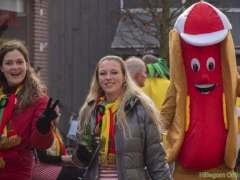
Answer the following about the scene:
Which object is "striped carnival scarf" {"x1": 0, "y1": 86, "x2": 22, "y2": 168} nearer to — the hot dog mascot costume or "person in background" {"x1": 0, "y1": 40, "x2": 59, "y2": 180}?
"person in background" {"x1": 0, "y1": 40, "x2": 59, "y2": 180}

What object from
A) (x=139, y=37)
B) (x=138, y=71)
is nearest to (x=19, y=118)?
(x=138, y=71)

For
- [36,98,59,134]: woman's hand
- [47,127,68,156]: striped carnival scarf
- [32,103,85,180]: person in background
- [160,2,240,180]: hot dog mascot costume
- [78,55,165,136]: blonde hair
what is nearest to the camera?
[36,98,59,134]: woman's hand

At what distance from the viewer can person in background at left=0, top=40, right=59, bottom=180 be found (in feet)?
15.9

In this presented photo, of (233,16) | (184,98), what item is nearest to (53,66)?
(233,16)

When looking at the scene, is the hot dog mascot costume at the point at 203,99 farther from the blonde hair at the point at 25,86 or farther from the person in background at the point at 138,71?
the blonde hair at the point at 25,86

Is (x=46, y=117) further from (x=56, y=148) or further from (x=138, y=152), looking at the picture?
(x=56, y=148)

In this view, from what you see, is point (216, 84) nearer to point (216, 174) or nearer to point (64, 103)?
point (216, 174)

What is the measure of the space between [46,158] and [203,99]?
194 centimetres

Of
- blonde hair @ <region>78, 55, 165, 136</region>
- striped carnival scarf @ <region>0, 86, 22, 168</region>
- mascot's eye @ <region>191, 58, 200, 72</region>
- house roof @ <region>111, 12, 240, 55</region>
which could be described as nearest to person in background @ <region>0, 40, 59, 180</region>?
striped carnival scarf @ <region>0, 86, 22, 168</region>

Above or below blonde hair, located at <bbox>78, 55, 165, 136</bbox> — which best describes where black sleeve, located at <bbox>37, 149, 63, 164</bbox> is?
below

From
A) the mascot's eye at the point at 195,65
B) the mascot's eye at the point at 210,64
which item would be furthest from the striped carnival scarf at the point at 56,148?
the mascot's eye at the point at 210,64

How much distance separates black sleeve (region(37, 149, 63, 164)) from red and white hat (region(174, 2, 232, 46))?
2.00 meters

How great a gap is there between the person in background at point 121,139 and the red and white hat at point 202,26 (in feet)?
3.79

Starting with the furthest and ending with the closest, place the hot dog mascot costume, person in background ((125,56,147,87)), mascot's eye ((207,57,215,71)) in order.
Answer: person in background ((125,56,147,87)) → mascot's eye ((207,57,215,71)) → the hot dog mascot costume
